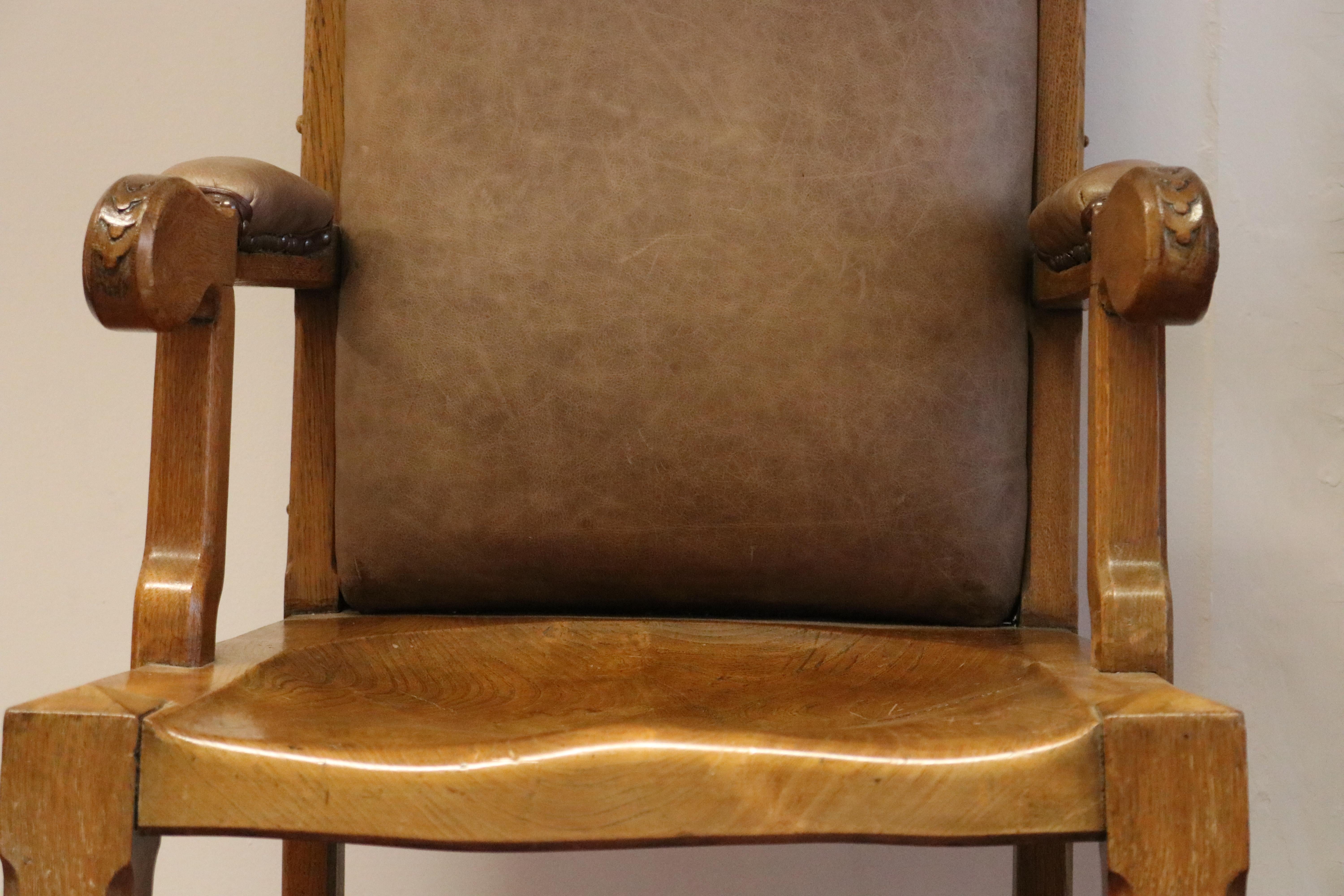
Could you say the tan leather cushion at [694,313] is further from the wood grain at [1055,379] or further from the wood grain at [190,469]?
the wood grain at [190,469]

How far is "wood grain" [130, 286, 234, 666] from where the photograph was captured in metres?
0.57

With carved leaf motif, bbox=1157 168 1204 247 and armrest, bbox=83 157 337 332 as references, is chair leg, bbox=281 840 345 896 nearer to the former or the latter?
armrest, bbox=83 157 337 332

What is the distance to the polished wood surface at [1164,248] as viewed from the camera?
1.60ft

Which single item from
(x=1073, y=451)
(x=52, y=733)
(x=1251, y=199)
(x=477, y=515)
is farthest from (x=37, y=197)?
(x=1251, y=199)

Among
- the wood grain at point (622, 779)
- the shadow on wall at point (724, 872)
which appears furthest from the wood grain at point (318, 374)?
the shadow on wall at point (724, 872)

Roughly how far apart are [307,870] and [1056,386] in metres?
0.65

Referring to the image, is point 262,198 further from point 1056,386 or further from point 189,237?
point 1056,386

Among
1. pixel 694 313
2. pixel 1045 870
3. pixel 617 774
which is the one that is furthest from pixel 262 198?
pixel 1045 870

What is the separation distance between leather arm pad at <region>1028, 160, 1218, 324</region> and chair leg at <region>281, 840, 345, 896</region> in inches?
26.4

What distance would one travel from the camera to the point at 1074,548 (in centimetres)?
78

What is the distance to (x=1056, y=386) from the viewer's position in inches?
31.0

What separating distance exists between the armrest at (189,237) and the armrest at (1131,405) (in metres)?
0.43

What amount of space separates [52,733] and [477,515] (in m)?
0.35

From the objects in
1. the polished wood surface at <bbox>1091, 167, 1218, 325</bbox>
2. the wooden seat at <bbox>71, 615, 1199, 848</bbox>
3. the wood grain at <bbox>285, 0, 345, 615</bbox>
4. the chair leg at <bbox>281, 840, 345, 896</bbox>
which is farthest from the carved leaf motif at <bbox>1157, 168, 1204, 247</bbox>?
the chair leg at <bbox>281, 840, 345, 896</bbox>
